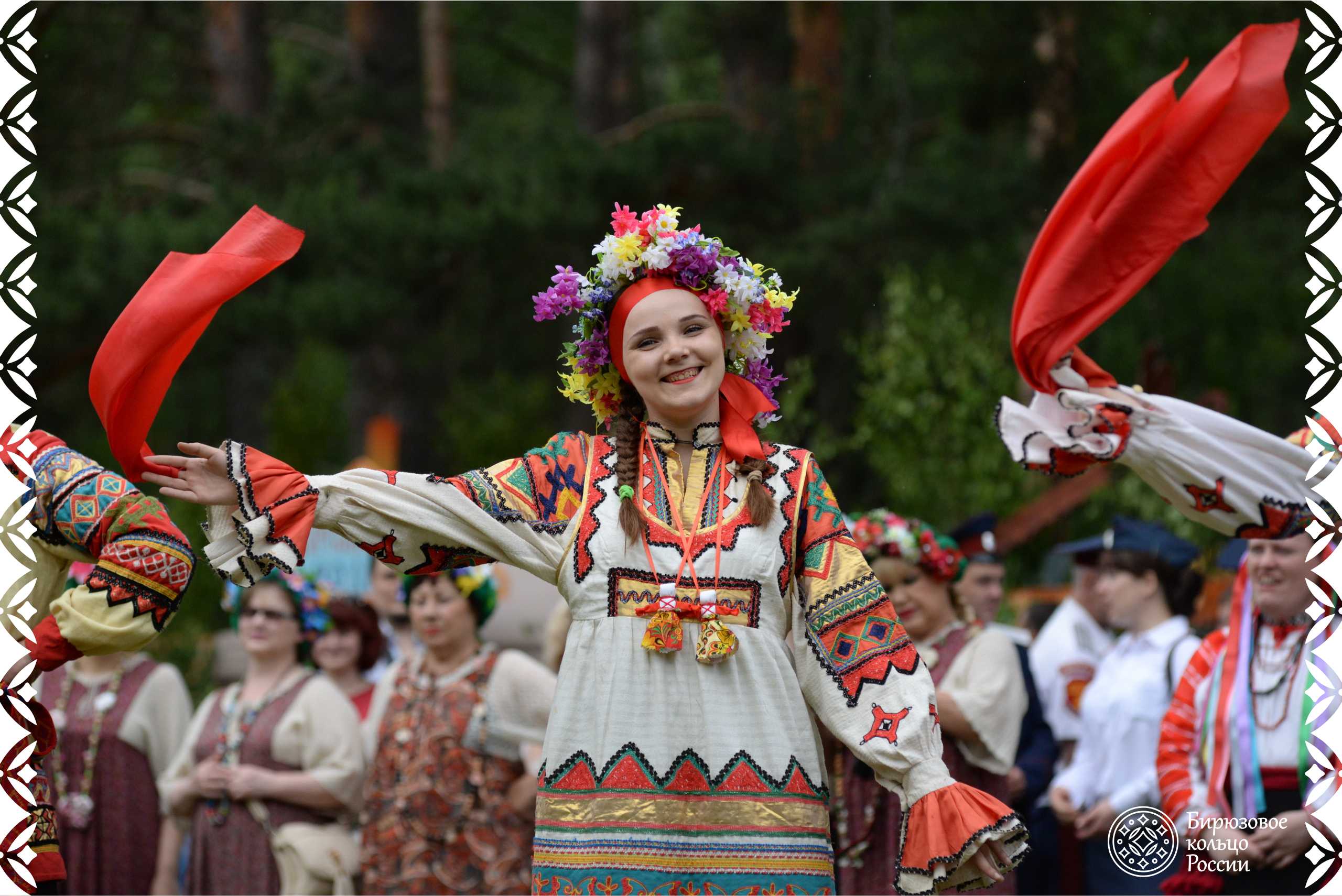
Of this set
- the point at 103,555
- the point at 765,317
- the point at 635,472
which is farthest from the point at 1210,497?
the point at 103,555

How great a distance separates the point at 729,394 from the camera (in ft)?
13.9

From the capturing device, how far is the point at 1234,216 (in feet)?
58.3

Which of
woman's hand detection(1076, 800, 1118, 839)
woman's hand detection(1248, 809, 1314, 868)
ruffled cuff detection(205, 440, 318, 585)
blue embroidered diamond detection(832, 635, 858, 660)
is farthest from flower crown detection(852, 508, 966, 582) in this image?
ruffled cuff detection(205, 440, 318, 585)

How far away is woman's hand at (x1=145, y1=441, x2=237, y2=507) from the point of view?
3740 millimetres

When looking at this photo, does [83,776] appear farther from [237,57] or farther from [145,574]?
[237,57]

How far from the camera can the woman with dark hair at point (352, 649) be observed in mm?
7766

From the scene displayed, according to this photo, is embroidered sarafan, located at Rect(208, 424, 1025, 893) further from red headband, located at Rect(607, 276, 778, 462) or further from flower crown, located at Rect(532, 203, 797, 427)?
flower crown, located at Rect(532, 203, 797, 427)

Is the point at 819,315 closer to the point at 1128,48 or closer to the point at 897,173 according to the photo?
the point at 897,173

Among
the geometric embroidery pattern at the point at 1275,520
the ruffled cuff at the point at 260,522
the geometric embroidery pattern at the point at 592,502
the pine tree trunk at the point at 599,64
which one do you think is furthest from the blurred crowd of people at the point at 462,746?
the pine tree trunk at the point at 599,64

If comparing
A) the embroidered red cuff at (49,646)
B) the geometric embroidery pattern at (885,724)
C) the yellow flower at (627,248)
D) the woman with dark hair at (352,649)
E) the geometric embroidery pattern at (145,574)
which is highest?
the yellow flower at (627,248)

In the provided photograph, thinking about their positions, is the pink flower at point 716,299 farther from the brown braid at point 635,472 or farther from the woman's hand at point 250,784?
the woman's hand at point 250,784

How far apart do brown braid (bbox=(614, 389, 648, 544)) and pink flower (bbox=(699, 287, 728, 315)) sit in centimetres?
33

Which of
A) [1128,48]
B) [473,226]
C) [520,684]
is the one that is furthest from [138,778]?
[1128,48]

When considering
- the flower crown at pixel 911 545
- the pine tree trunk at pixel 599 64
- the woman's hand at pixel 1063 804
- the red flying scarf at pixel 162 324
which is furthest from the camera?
the pine tree trunk at pixel 599 64
